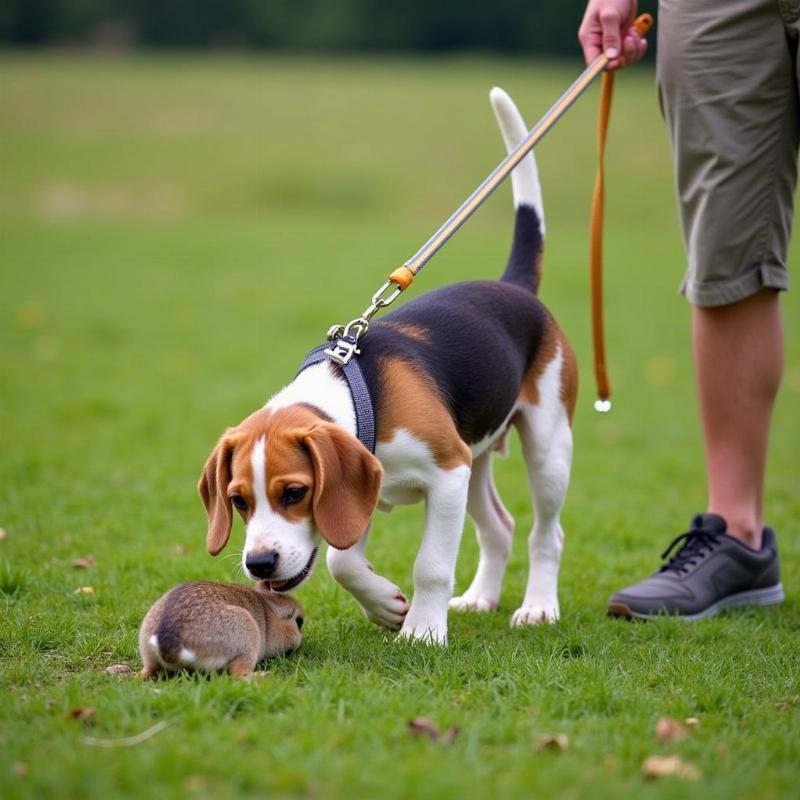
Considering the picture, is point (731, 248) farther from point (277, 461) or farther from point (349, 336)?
point (277, 461)

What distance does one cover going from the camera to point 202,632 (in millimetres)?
3910

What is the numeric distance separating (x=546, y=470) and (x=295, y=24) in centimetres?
7220

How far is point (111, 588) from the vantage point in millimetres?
5219

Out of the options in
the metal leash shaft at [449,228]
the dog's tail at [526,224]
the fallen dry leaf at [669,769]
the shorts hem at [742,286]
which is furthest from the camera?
the dog's tail at [526,224]

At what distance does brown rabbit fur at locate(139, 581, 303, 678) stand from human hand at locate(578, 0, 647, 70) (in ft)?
9.65

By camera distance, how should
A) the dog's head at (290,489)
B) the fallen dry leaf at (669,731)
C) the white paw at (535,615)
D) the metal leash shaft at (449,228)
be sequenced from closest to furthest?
the fallen dry leaf at (669,731), the dog's head at (290,489), the metal leash shaft at (449,228), the white paw at (535,615)

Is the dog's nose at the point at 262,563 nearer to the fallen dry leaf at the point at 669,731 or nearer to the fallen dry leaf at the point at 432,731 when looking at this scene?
the fallen dry leaf at the point at 432,731

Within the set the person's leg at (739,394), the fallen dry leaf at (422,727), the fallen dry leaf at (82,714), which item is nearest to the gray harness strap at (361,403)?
the fallen dry leaf at (422,727)

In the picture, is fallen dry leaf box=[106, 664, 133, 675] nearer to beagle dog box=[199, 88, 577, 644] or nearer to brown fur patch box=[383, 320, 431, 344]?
beagle dog box=[199, 88, 577, 644]

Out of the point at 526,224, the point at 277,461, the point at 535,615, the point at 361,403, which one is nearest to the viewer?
the point at 277,461

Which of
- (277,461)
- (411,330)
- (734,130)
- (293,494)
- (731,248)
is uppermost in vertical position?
(734,130)

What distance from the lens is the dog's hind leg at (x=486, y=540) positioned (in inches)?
213

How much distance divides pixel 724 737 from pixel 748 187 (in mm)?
2572

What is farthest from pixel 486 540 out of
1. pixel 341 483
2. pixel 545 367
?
pixel 341 483
